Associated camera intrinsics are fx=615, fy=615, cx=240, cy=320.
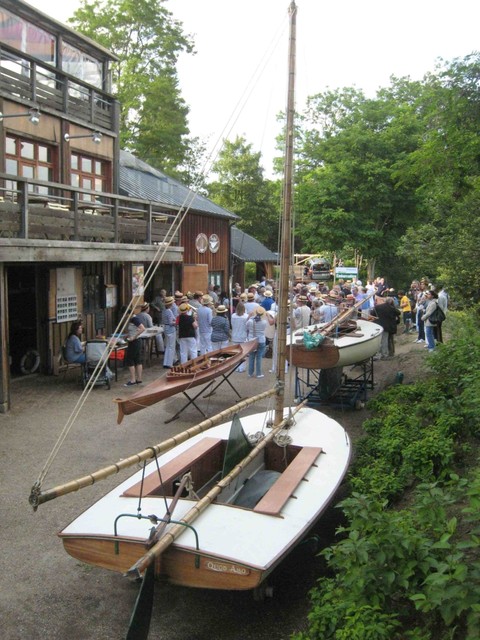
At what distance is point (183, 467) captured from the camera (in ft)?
22.5

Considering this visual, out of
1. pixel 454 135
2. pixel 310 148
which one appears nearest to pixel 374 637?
pixel 454 135

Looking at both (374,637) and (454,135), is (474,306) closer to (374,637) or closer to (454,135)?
(454,135)

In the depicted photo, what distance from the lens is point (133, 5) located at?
32.4 meters

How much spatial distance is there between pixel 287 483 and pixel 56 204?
1195 centimetres

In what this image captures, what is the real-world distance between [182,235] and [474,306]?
1287 centimetres

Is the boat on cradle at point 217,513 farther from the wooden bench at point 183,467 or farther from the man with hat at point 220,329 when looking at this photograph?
the man with hat at point 220,329

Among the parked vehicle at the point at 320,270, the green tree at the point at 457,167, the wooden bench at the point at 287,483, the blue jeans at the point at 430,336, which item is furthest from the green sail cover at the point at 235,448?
the parked vehicle at the point at 320,270

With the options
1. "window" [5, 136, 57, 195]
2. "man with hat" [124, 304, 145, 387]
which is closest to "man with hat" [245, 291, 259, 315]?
"man with hat" [124, 304, 145, 387]

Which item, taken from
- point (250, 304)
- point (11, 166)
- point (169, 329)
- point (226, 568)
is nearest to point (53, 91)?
point (11, 166)

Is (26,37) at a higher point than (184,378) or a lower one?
higher

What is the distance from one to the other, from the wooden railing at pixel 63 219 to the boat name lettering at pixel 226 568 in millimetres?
8264

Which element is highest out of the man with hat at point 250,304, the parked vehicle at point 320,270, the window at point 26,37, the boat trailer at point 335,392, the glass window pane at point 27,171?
the window at point 26,37

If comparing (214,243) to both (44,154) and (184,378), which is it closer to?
(44,154)

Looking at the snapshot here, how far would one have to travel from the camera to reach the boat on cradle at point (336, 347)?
11773 millimetres
